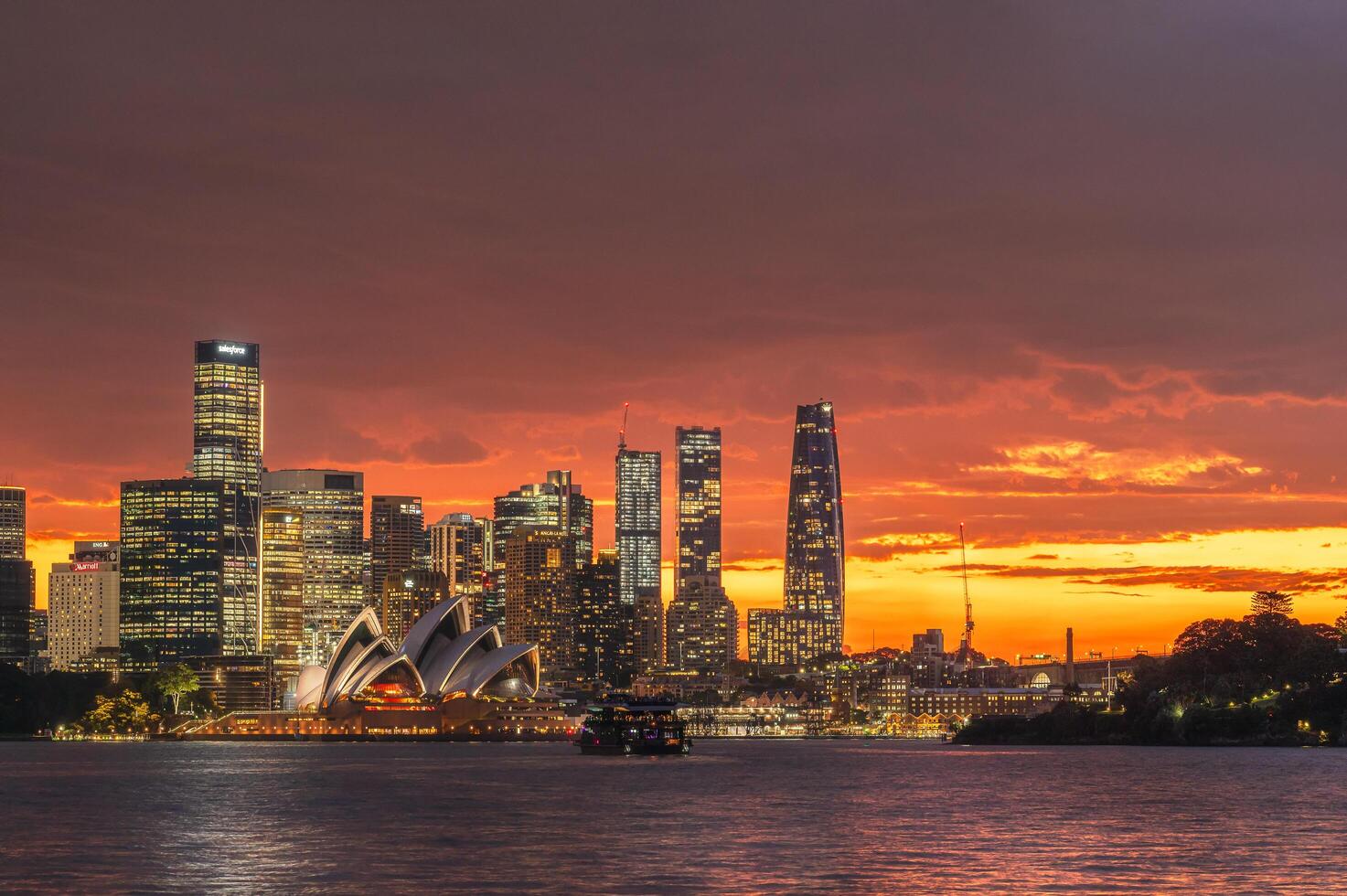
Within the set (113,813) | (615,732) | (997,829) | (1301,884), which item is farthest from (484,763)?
(1301,884)

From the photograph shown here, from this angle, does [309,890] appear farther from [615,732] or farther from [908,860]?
[615,732]

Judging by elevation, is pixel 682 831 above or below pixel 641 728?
above

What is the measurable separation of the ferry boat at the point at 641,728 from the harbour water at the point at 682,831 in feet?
135

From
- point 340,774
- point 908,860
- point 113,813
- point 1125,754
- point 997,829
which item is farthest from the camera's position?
point 1125,754

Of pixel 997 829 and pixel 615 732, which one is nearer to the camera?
pixel 997 829

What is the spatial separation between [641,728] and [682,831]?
365 ft

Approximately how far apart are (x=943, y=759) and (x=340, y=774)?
6685 cm

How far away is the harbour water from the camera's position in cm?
6375

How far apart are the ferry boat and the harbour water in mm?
41144

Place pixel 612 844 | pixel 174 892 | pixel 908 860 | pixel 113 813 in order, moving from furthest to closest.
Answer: pixel 113 813 → pixel 612 844 → pixel 908 860 → pixel 174 892

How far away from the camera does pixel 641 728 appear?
194 metres

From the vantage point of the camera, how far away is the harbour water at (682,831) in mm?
63750

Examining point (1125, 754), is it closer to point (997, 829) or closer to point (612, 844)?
point (997, 829)

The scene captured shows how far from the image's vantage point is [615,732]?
19612 cm
